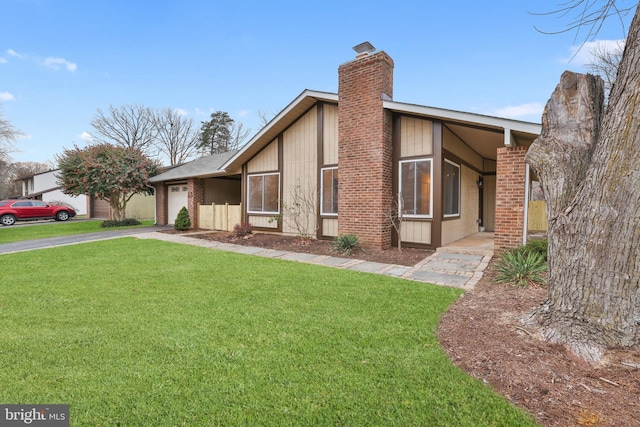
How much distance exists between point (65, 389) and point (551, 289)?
411cm

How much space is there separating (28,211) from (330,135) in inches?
775

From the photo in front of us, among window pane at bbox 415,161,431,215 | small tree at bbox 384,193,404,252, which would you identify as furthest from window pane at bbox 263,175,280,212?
window pane at bbox 415,161,431,215

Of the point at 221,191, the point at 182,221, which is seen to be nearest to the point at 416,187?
the point at 182,221

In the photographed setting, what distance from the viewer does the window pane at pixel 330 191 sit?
925cm

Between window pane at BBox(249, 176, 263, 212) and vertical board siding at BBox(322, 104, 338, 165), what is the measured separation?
3.10 meters

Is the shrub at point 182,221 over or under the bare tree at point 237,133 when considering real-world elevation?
under

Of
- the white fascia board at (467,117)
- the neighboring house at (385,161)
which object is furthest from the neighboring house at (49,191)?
the white fascia board at (467,117)

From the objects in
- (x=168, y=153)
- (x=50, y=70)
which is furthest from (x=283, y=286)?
(x=168, y=153)

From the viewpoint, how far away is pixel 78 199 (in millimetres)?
27359

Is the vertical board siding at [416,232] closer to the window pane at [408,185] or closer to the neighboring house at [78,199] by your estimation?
the window pane at [408,185]

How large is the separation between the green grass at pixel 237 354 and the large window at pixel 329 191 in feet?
14.2

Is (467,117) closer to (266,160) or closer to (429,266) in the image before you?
(429,266)

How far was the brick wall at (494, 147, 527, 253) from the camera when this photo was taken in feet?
20.7

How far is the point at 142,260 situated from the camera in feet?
22.0
